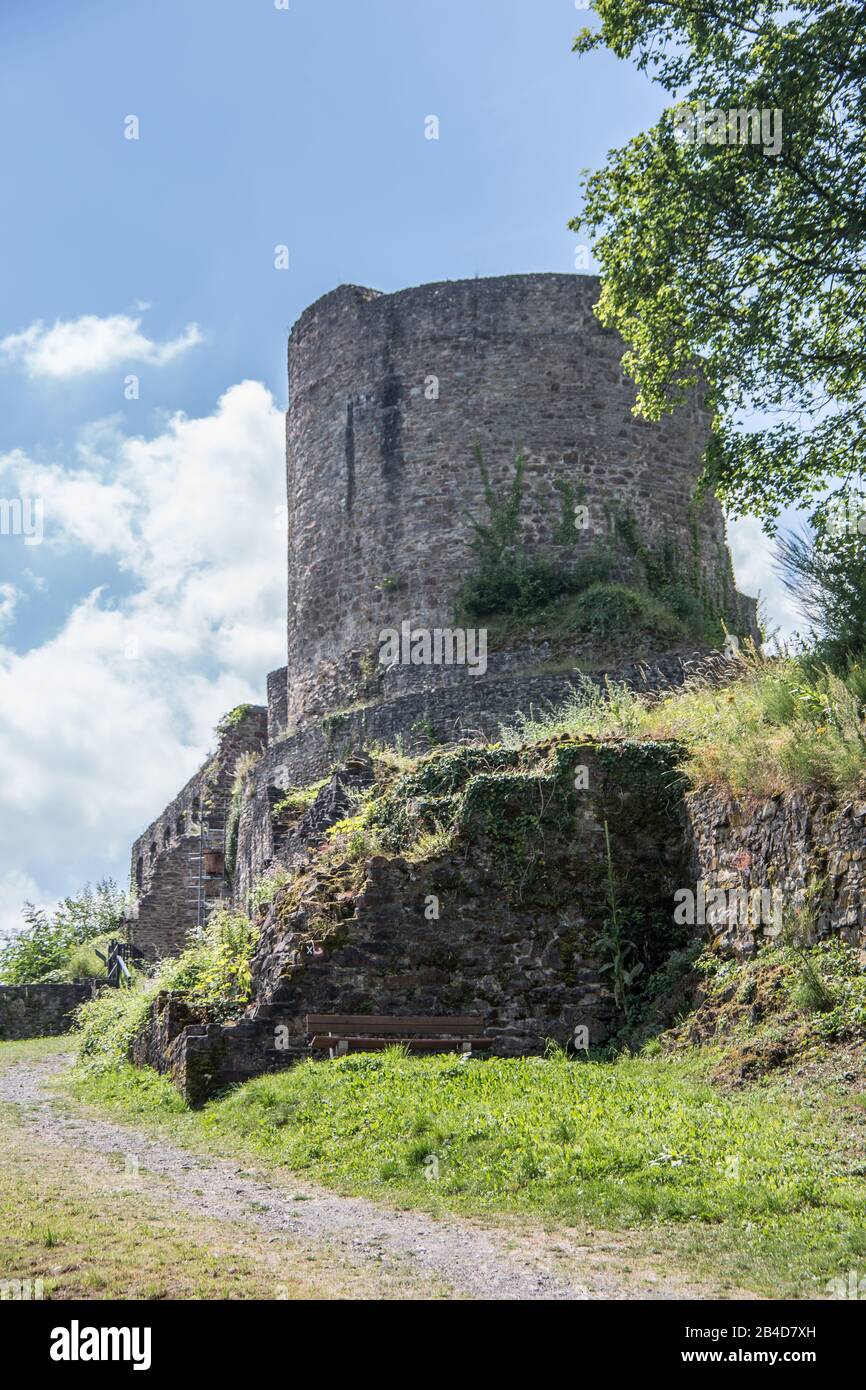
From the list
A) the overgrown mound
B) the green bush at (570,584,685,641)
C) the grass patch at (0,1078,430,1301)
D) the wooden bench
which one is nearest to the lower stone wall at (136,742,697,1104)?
the wooden bench

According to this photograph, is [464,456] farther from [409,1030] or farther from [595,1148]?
[595,1148]

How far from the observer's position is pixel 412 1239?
6.46 metres

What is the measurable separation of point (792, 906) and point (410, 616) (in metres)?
14.0

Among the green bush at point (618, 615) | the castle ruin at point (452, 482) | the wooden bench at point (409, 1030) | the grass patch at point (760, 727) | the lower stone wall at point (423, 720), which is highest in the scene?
the castle ruin at point (452, 482)

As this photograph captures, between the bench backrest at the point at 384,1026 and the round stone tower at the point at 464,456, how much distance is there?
12186 mm

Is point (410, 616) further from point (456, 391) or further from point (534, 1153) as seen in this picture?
point (534, 1153)

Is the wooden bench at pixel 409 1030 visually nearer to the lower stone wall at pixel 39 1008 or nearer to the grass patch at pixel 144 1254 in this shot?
the grass patch at pixel 144 1254

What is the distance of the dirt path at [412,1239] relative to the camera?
18.0ft

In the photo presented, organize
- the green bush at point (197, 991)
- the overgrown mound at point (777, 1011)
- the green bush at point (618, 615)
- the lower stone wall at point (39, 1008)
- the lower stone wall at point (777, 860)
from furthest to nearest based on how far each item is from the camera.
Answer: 1. the lower stone wall at point (39, 1008)
2. the green bush at point (618, 615)
3. the green bush at point (197, 991)
4. the lower stone wall at point (777, 860)
5. the overgrown mound at point (777, 1011)

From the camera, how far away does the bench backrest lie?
37.3 ft

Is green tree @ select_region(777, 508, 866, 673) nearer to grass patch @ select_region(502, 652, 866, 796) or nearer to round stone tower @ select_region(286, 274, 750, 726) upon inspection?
grass patch @ select_region(502, 652, 866, 796)

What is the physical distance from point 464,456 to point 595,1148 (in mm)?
17403

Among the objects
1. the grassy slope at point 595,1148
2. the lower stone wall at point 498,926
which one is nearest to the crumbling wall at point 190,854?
the lower stone wall at point 498,926

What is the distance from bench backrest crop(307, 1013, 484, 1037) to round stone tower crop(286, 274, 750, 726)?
1219 cm
